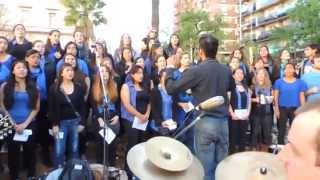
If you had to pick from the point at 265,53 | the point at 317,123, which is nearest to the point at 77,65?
the point at 265,53

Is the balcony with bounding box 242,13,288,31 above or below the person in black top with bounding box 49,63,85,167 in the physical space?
above

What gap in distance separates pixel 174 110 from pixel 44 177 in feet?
8.13

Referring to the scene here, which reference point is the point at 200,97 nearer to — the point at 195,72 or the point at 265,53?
the point at 195,72

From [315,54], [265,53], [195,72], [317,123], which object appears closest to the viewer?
[317,123]

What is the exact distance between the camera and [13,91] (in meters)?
6.78

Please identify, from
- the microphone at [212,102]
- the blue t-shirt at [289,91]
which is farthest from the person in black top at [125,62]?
the microphone at [212,102]

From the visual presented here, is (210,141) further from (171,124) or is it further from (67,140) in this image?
(67,140)

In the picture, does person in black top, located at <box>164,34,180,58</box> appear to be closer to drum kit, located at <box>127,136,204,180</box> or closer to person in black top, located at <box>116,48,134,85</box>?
person in black top, located at <box>116,48,134,85</box>

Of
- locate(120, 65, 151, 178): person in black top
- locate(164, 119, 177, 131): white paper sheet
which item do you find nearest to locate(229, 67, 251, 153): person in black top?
locate(164, 119, 177, 131): white paper sheet

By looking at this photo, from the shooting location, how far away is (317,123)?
1.20 meters

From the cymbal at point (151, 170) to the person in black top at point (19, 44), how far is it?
3.04 metres

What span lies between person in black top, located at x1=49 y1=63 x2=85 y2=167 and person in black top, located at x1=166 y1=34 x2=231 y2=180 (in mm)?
1957

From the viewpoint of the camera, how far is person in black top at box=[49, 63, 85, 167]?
7031mm

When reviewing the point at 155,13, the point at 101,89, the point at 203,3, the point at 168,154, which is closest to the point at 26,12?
the point at 203,3
